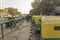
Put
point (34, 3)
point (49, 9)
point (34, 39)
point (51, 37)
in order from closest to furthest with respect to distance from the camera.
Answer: point (51, 37) < point (34, 39) < point (49, 9) < point (34, 3)

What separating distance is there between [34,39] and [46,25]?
29.7 feet

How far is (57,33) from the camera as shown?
3721mm

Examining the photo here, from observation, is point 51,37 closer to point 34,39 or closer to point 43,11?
point 34,39

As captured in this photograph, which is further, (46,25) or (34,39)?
(34,39)

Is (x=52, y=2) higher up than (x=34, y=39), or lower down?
higher up

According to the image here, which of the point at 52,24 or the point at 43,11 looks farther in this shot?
the point at 43,11

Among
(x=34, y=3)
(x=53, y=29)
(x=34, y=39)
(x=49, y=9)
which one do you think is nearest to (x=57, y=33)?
(x=53, y=29)

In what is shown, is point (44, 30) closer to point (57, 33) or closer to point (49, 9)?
point (57, 33)

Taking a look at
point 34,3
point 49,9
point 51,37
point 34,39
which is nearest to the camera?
point 51,37

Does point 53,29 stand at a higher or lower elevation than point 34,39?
higher

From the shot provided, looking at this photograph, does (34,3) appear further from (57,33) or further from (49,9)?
(57,33)

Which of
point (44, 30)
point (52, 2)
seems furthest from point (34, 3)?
point (44, 30)

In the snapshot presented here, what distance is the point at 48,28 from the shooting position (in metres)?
3.76

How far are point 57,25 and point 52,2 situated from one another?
38.9 m
